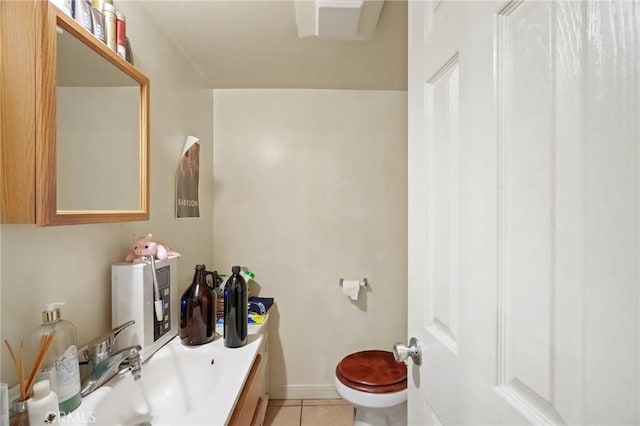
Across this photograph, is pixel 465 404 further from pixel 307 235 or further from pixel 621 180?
pixel 307 235

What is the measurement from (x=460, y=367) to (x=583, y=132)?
479 mm

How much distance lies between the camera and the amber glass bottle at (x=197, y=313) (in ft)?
4.30

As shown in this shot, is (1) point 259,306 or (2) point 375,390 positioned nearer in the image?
(2) point 375,390

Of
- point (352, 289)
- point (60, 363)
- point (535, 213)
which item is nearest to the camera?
point (535, 213)

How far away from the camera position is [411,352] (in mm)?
854

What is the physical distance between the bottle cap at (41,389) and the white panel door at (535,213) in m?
0.92

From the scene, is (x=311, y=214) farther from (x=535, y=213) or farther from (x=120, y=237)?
(x=535, y=213)

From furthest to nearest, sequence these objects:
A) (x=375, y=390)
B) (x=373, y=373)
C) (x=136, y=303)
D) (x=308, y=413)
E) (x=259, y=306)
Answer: (x=308, y=413)
(x=259, y=306)
(x=373, y=373)
(x=375, y=390)
(x=136, y=303)

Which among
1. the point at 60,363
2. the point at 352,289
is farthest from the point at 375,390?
the point at 60,363

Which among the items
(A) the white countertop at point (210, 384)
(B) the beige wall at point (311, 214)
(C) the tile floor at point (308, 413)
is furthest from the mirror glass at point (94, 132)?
(C) the tile floor at point (308, 413)

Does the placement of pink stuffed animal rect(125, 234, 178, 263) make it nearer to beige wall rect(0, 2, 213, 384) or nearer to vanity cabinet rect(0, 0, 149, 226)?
beige wall rect(0, 2, 213, 384)

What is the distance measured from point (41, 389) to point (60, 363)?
97 millimetres

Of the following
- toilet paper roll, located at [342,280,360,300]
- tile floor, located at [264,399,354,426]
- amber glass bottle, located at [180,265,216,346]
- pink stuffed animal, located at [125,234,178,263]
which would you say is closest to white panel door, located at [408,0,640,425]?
amber glass bottle, located at [180,265,216,346]

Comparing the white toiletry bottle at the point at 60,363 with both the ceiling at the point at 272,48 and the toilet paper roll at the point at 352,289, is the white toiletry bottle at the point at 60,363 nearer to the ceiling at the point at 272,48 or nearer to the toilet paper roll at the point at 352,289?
the ceiling at the point at 272,48
